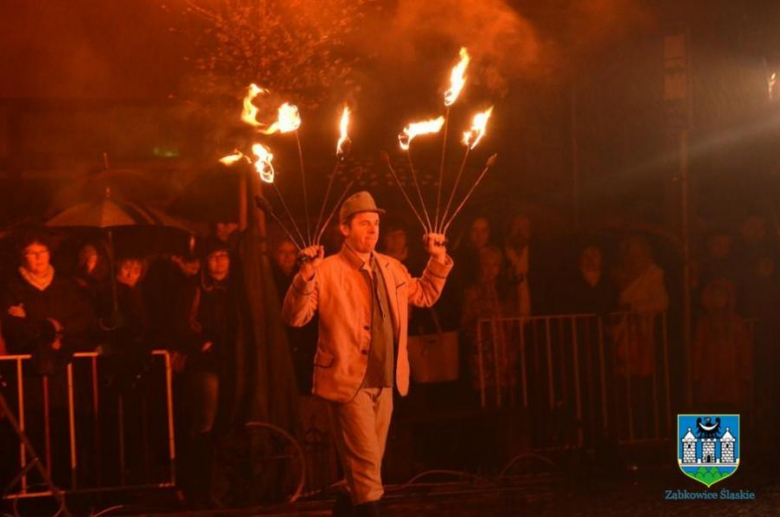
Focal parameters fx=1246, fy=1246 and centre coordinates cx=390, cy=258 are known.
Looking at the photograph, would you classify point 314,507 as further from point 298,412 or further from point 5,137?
point 5,137

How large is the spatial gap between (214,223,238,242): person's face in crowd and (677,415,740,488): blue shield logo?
11.7 feet

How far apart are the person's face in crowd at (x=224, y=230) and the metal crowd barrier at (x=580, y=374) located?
2.01 m

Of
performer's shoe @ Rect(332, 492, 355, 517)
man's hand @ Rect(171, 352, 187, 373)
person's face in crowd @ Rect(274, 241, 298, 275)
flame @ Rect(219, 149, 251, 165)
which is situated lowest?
performer's shoe @ Rect(332, 492, 355, 517)

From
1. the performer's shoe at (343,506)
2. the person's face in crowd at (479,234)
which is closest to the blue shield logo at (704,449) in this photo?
the person's face in crowd at (479,234)

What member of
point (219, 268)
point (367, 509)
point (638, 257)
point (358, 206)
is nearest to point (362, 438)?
point (367, 509)

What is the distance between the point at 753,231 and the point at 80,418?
19.2 feet

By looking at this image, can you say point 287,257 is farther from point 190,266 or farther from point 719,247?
point 719,247

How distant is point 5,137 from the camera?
11.0m

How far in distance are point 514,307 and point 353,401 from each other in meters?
2.53

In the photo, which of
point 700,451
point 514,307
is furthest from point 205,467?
point 700,451

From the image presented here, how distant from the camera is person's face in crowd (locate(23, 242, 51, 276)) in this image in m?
8.52

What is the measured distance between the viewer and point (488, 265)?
31.7ft

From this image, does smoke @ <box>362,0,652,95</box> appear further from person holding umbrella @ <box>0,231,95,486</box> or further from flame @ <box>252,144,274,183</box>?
person holding umbrella @ <box>0,231,95,486</box>

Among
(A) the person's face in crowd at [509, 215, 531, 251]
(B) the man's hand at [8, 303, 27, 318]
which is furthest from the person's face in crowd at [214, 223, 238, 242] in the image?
(A) the person's face in crowd at [509, 215, 531, 251]
